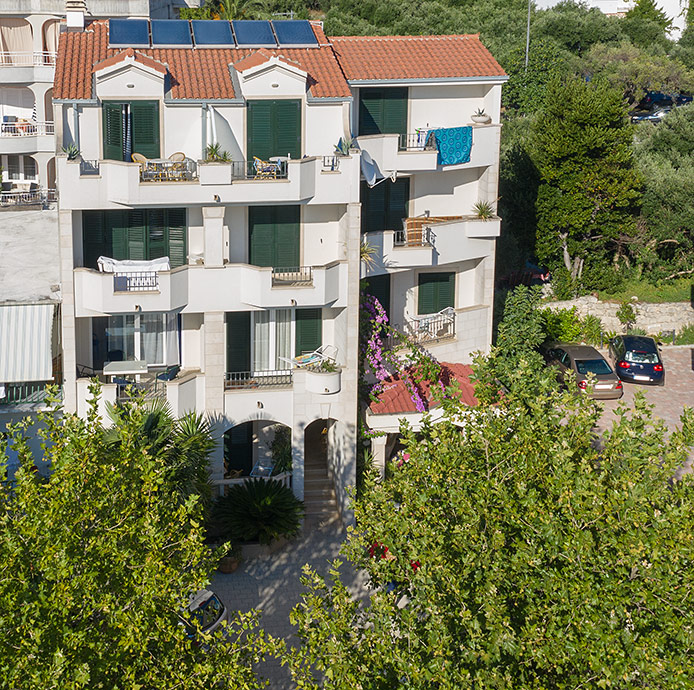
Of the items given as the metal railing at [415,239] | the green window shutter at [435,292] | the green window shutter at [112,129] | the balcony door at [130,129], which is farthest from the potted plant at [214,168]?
the green window shutter at [435,292]

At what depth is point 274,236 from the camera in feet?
109

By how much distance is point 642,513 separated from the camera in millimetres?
19469

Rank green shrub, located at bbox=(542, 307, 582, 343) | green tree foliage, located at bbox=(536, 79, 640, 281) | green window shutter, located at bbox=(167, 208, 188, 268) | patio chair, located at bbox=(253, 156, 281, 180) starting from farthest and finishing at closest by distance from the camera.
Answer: green tree foliage, located at bbox=(536, 79, 640, 281) < green shrub, located at bbox=(542, 307, 582, 343) < green window shutter, located at bbox=(167, 208, 188, 268) < patio chair, located at bbox=(253, 156, 281, 180)

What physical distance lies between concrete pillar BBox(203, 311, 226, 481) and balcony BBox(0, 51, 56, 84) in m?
24.6

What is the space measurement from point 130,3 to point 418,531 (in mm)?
35732

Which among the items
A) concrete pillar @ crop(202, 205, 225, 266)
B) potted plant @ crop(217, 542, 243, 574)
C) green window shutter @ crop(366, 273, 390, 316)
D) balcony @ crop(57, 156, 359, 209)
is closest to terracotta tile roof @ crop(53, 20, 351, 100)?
balcony @ crop(57, 156, 359, 209)

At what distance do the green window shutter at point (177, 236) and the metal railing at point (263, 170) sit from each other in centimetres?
199

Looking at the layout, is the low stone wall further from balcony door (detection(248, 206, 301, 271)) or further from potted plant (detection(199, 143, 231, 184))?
potted plant (detection(199, 143, 231, 184))

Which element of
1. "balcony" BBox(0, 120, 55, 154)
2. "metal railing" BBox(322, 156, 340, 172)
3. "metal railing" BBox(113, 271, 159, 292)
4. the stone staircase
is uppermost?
"balcony" BBox(0, 120, 55, 154)

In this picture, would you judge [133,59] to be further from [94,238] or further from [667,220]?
[667,220]

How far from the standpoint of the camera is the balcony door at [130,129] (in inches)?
1231

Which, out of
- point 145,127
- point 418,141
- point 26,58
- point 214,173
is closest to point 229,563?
point 214,173

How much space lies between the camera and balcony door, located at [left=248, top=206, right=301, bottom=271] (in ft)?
109

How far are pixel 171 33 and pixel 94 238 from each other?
6.85 m
